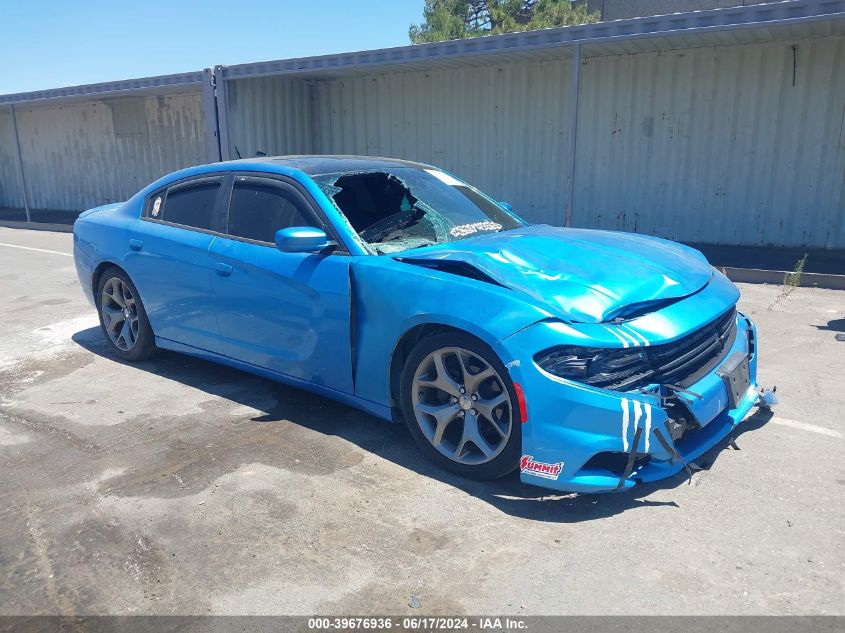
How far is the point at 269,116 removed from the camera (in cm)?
1375

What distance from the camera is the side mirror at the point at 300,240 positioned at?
3.74m

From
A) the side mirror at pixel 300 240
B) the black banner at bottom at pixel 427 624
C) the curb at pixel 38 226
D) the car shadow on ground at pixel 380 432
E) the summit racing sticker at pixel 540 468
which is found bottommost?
the curb at pixel 38 226

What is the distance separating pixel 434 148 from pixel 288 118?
10.8 ft

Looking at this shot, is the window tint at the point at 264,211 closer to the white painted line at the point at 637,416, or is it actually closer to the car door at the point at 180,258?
the car door at the point at 180,258

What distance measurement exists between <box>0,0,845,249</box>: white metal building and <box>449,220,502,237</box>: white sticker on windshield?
17.6 feet

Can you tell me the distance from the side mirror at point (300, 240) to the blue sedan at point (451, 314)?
1 centimetres

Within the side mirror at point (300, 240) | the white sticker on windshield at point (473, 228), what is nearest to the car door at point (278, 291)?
the side mirror at point (300, 240)

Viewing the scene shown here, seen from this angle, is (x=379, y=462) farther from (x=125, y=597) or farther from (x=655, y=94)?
(x=655, y=94)

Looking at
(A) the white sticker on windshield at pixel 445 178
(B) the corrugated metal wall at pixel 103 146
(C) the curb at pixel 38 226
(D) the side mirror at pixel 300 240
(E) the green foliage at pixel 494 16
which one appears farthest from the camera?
(E) the green foliage at pixel 494 16

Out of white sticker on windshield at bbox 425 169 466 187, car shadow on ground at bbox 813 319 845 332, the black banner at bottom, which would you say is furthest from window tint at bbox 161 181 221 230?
car shadow on ground at bbox 813 319 845 332

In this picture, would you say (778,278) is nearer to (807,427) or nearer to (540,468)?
(807,427)

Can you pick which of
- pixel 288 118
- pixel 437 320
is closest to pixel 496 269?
pixel 437 320

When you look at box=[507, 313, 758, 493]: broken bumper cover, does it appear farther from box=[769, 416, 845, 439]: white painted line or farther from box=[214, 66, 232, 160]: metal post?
box=[214, 66, 232, 160]: metal post

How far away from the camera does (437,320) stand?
3.31 meters
